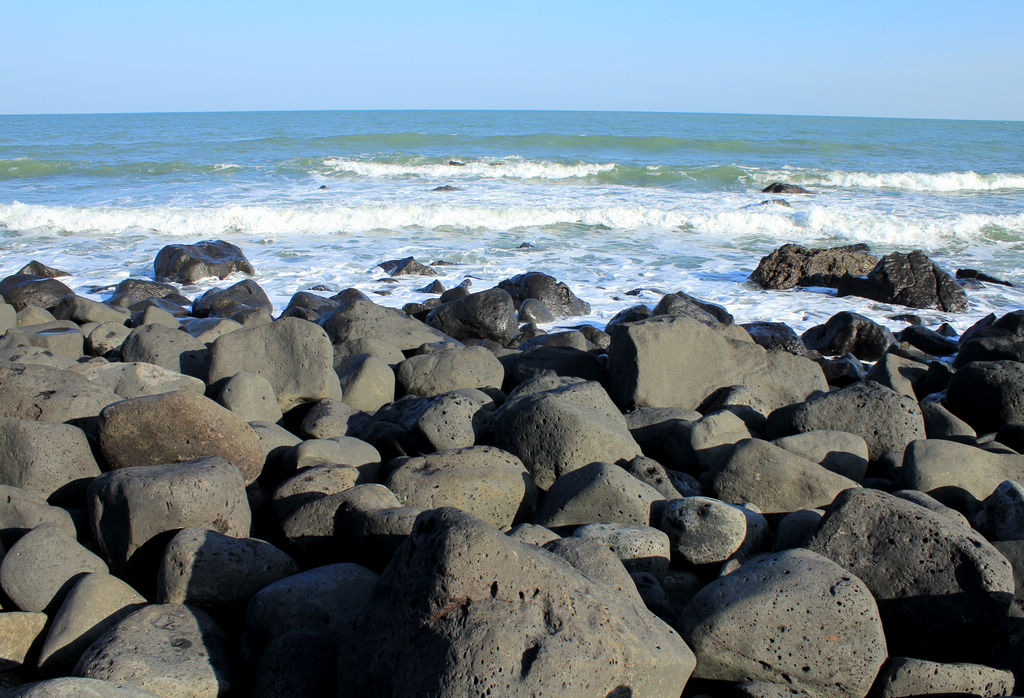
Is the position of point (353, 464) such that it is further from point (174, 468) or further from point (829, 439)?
point (829, 439)

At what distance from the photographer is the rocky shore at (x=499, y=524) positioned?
2166 mm

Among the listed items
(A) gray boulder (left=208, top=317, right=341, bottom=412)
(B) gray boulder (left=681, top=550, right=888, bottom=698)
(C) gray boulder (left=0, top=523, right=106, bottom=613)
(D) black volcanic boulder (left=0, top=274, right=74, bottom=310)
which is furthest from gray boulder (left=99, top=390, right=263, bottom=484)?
(D) black volcanic boulder (left=0, top=274, right=74, bottom=310)

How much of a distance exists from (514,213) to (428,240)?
249 centimetres

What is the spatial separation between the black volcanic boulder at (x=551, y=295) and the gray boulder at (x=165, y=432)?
594 cm

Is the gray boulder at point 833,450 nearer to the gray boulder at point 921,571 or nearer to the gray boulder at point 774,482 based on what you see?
the gray boulder at point 774,482

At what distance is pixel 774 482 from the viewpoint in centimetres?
355

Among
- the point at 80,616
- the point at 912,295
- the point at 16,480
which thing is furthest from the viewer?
the point at 912,295

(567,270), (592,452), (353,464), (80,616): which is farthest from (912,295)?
(80,616)

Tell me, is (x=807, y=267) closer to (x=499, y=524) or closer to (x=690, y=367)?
(x=690, y=367)

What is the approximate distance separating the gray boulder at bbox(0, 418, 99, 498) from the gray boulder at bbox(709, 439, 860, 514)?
107 inches

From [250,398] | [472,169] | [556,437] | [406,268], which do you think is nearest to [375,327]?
[250,398]

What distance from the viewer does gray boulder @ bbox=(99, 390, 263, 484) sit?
10.9 ft

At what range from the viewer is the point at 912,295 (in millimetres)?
9695

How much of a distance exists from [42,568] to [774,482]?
2.84m
